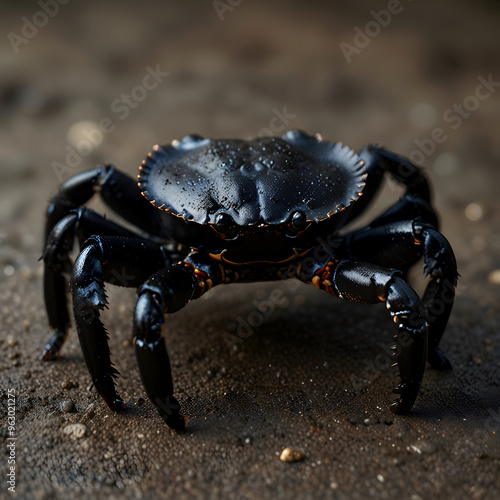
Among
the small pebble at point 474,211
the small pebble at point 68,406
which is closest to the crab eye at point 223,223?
the small pebble at point 68,406

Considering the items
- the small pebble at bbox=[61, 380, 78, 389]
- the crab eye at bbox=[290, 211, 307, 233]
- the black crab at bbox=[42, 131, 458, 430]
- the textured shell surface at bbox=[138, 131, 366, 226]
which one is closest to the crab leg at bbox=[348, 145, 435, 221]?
the black crab at bbox=[42, 131, 458, 430]

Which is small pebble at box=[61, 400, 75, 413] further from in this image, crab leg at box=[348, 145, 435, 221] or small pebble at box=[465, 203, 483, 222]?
small pebble at box=[465, 203, 483, 222]

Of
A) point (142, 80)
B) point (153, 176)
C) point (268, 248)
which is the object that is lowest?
point (142, 80)

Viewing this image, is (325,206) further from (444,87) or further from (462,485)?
(444,87)

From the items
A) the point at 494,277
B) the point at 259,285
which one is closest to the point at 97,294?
the point at 259,285

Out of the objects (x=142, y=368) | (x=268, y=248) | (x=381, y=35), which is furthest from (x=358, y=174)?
(x=381, y=35)

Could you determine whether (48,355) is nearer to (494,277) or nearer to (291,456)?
(291,456)
